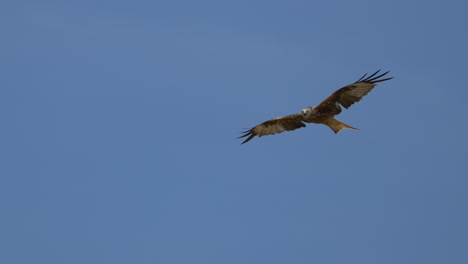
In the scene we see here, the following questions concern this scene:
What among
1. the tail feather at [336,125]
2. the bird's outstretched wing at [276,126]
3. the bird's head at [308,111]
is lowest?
the tail feather at [336,125]

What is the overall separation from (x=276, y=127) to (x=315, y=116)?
1737 millimetres

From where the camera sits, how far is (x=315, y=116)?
27.0 m

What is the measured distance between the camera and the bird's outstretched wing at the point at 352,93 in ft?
86.0

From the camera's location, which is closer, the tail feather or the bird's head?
the bird's head

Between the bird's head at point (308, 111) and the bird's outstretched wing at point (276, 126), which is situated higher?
the bird's outstretched wing at point (276, 126)

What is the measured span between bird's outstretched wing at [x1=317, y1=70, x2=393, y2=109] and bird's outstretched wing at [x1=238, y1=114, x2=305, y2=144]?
1508 millimetres

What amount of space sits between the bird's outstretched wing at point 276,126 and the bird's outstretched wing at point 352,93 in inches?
59.4

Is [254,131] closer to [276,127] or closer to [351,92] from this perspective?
[276,127]

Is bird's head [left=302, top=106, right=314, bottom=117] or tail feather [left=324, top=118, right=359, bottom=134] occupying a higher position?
bird's head [left=302, top=106, right=314, bottom=117]

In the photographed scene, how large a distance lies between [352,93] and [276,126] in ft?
8.57

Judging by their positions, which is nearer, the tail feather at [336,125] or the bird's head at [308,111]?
the bird's head at [308,111]

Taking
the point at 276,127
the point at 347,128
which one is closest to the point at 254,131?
the point at 276,127

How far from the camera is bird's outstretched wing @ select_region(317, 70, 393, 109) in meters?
26.2

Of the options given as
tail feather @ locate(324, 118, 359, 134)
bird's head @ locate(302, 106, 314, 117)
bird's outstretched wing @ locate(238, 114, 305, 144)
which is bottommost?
tail feather @ locate(324, 118, 359, 134)
